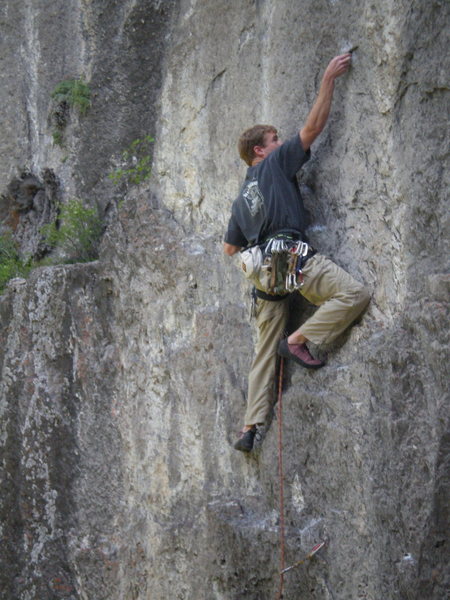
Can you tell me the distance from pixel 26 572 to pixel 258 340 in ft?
11.0

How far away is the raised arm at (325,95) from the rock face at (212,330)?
10 centimetres

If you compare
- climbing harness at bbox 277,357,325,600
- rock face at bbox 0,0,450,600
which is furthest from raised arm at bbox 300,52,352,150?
climbing harness at bbox 277,357,325,600

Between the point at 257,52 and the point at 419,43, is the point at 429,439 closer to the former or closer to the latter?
the point at 419,43

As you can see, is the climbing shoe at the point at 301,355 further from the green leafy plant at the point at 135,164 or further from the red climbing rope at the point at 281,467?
the green leafy plant at the point at 135,164

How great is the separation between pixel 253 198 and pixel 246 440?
1.76 meters

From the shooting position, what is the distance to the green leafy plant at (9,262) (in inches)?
350

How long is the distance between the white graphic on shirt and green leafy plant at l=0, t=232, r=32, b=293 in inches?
152

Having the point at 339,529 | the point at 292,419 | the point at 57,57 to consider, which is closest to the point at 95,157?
the point at 57,57

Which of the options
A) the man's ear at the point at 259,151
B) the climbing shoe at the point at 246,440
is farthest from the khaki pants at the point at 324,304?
the man's ear at the point at 259,151

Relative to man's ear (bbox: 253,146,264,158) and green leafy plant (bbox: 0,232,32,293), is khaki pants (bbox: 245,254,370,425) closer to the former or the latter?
man's ear (bbox: 253,146,264,158)

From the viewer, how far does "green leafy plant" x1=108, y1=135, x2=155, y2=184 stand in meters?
8.04

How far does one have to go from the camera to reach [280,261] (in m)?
5.53

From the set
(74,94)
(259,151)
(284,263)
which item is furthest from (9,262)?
(284,263)

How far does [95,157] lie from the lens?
8.59 meters
